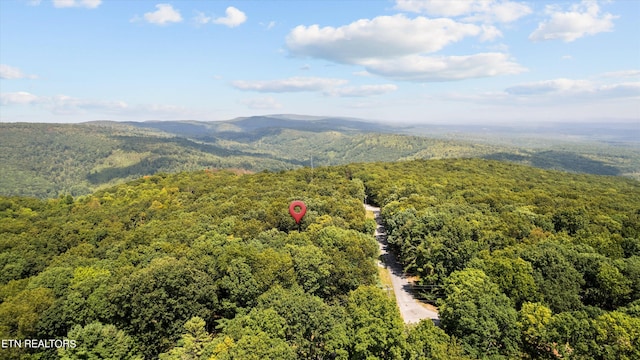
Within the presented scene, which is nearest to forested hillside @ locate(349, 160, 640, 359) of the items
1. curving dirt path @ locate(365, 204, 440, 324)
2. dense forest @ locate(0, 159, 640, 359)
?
dense forest @ locate(0, 159, 640, 359)

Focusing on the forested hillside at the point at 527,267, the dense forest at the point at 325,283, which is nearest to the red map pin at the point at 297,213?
the dense forest at the point at 325,283

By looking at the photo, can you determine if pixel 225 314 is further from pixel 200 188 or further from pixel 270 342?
pixel 200 188

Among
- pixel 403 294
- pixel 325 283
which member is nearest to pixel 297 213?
pixel 325 283

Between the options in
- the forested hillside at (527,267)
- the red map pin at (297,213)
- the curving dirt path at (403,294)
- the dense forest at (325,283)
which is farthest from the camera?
the red map pin at (297,213)

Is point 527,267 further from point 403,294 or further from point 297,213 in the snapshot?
point 297,213

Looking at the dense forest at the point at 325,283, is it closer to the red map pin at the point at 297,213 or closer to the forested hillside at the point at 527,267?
the forested hillside at the point at 527,267

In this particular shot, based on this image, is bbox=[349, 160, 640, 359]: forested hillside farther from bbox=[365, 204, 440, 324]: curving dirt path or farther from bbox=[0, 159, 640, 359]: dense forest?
bbox=[365, 204, 440, 324]: curving dirt path

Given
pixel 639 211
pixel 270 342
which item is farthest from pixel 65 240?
pixel 639 211
